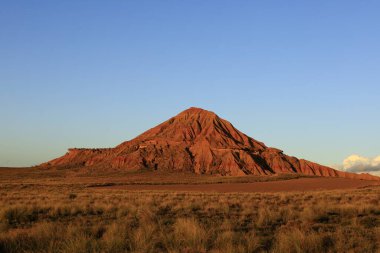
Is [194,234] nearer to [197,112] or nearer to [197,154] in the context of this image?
[197,154]

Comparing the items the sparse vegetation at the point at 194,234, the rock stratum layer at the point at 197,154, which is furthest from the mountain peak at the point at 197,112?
the sparse vegetation at the point at 194,234

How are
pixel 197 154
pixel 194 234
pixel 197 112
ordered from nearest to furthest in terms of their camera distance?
pixel 194 234 < pixel 197 154 < pixel 197 112

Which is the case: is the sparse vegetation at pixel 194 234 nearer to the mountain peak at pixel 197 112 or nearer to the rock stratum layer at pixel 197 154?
the rock stratum layer at pixel 197 154

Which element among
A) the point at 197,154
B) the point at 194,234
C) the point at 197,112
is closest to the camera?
the point at 194,234

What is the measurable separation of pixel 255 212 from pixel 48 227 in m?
9.40

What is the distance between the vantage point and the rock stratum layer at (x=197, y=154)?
10169 cm

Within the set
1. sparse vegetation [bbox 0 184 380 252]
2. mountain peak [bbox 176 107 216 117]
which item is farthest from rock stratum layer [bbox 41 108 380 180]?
sparse vegetation [bbox 0 184 380 252]

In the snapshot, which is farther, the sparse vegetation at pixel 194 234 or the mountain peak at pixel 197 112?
the mountain peak at pixel 197 112

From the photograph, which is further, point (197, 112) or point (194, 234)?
point (197, 112)

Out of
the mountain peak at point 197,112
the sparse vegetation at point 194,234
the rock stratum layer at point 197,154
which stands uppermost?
the mountain peak at point 197,112

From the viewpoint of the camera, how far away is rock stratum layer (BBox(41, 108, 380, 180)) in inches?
4003

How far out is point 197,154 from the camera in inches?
4259

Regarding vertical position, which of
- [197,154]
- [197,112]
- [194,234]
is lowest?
[194,234]

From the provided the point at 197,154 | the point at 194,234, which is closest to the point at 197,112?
the point at 197,154
